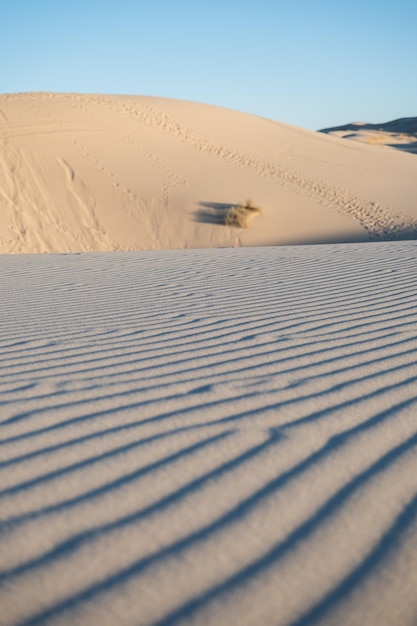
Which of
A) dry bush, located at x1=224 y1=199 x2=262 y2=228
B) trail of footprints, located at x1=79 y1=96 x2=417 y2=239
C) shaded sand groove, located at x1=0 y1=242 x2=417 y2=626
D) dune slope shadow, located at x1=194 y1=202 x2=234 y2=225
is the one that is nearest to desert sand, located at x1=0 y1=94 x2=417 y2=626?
shaded sand groove, located at x1=0 y1=242 x2=417 y2=626

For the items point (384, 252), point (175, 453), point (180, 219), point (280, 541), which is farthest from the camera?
point (180, 219)

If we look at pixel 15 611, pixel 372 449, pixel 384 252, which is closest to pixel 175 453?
pixel 372 449

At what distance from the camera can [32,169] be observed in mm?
18812

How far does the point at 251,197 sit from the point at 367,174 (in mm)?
4989

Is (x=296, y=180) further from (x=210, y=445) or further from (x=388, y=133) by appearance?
(x=388, y=133)

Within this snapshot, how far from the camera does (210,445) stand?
2473 mm

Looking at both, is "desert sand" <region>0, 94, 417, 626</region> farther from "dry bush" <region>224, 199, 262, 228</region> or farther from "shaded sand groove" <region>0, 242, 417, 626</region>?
"dry bush" <region>224, 199, 262, 228</region>

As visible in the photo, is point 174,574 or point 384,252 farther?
point 384,252

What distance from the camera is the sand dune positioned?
4134 cm

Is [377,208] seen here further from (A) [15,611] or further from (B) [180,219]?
(A) [15,611]

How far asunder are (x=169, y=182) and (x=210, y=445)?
17.4 meters

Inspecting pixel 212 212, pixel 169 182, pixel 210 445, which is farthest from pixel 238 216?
pixel 210 445

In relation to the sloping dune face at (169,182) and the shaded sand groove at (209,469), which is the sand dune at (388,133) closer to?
the sloping dune face at (169,182)

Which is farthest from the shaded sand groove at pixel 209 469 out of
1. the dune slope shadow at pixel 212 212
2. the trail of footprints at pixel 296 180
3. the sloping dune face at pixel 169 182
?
the trail of footprints at pixel 296 180
